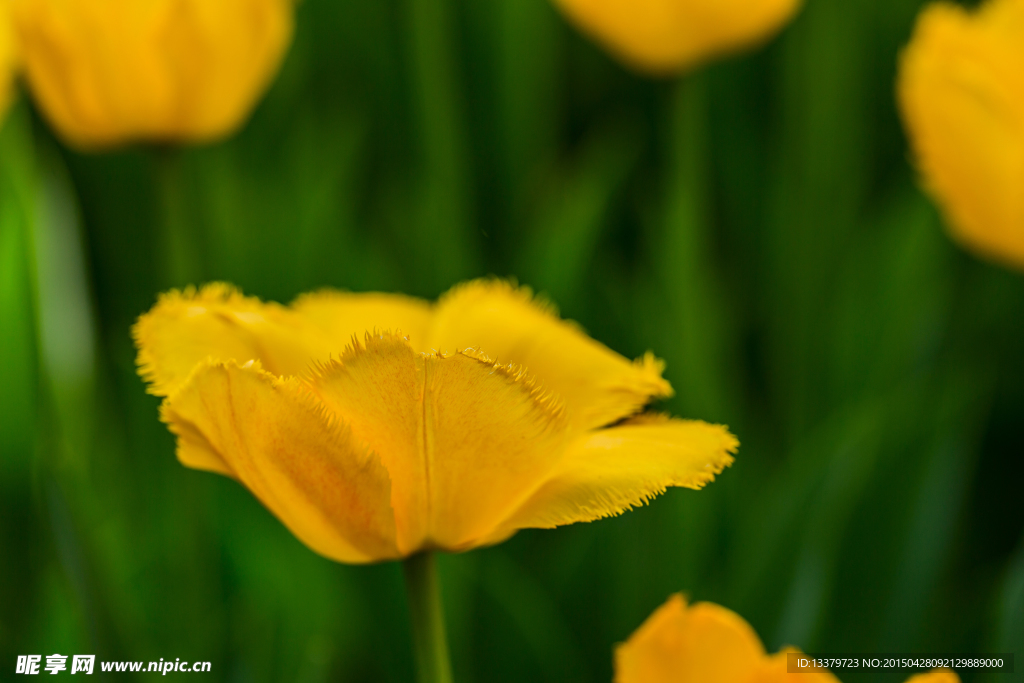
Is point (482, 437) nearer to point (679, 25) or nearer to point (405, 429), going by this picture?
point (405, 429)

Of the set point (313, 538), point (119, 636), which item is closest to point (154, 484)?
point (119, 636)

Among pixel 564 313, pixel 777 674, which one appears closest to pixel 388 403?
pixel 777 674

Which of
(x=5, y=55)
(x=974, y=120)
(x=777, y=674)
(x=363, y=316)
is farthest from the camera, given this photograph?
(x=5, y=55)

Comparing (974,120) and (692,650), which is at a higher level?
(974,120)

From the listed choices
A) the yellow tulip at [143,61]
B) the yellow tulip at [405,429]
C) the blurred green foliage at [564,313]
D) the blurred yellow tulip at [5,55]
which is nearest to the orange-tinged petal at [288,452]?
the yellow tulip at [405,429]

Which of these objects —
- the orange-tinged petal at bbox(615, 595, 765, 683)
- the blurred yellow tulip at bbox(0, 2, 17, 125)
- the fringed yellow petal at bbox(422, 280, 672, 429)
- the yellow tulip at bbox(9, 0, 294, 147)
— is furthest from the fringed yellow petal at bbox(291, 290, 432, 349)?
the blurred yellow tulip at bbox(0, 2, 17, 125)

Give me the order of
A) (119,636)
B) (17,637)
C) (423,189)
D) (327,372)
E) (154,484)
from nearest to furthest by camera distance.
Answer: (327,372)
(119,636)
(17,637)
(154,484)
(423,189)

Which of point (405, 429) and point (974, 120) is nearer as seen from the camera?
point (405, 429)

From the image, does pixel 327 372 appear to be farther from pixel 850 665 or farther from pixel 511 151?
pixel 511 151
